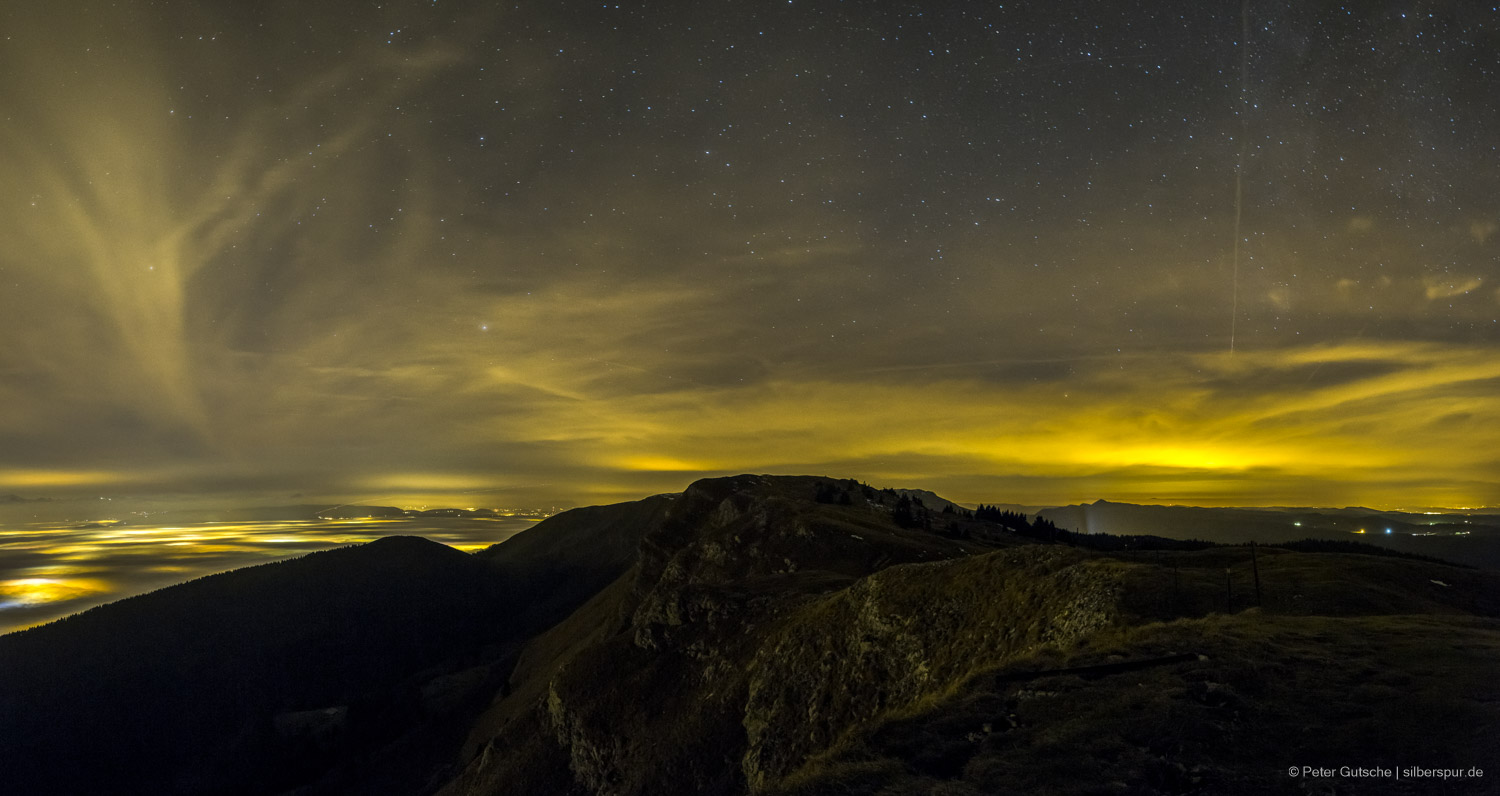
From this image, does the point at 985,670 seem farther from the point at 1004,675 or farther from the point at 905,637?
the point at 905,637

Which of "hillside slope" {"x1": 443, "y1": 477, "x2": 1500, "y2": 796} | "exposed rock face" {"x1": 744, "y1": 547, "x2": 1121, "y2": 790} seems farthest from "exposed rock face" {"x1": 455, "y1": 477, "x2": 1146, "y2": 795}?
"hillside slope" {"x1": 443, "y1": 477, "x2": 1500, "y2": 796}

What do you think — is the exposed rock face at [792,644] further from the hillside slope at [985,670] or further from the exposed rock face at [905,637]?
the hillside slope at [985,670]

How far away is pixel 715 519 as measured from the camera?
142250 millimetres

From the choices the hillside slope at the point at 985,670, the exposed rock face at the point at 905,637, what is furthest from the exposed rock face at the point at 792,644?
the hillside slope at the point at 985,670

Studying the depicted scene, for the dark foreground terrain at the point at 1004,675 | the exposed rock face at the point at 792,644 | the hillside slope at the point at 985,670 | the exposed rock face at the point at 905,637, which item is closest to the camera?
the dark foreground terrain at the point at 1004,675

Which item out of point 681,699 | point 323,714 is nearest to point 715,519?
point 681,699

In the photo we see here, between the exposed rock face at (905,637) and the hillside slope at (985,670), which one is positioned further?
the exposed rock face at (905,637)

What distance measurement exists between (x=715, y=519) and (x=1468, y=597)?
114659 millimetres

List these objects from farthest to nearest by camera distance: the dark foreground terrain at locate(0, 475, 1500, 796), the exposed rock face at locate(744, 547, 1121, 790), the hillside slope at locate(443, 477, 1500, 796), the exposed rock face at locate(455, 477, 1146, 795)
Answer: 1. the exposed rock face at locate(455, 477, 1146, 795)
2. the exposed rock face at locate(744, 547, 1121, 790)
3. the hillside slope at locate(443, 477, 1500, 796)
4. the dark foreground terrain at locate(0, 475, 1500, 796)

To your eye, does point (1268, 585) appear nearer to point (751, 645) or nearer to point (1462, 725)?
point (1462, 725)

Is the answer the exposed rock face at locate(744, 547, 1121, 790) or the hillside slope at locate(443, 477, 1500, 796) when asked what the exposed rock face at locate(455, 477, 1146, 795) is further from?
the hillside slope at locate(443, 477, 1500, 796)

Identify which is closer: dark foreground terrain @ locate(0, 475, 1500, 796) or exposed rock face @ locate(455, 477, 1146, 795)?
dark foreground terrain @ locate(0, 475, 1500, 796)

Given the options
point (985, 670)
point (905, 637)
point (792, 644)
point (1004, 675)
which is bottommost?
point (792, 644)

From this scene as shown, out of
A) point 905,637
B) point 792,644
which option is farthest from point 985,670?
point 792,644
